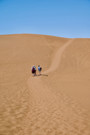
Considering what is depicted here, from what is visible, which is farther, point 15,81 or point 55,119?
point 15,81

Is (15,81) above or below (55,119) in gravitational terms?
above

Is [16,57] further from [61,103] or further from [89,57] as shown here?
[61,103]

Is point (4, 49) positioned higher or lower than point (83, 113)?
higher

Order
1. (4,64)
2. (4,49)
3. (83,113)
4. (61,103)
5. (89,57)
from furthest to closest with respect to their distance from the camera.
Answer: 1. (4,49)
2. (89,57)
3. (4,64)
4. (61,103)
5. (83,113)

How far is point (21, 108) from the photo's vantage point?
6.19 metres

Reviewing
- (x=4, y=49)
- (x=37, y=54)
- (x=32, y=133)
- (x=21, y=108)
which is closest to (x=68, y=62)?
(x=37, y=54)

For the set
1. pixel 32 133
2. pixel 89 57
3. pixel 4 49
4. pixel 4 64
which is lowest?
pixel 32 133

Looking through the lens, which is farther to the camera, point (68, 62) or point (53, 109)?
point (68, 62)

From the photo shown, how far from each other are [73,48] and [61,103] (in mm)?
26606

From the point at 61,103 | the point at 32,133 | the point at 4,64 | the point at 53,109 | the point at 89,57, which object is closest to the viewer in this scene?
the point at 32,133

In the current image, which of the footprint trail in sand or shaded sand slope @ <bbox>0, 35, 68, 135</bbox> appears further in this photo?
shaded sand slope @ <bbox>0, 35, 68, 135</bbox>

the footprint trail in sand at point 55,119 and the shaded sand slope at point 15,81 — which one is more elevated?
A: the shaded sand slope at point 15,81

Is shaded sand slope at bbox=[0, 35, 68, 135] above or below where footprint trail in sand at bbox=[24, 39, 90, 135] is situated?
above

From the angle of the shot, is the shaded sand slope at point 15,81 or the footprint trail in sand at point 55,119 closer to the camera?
the footprint trail in sand at point 55,119
